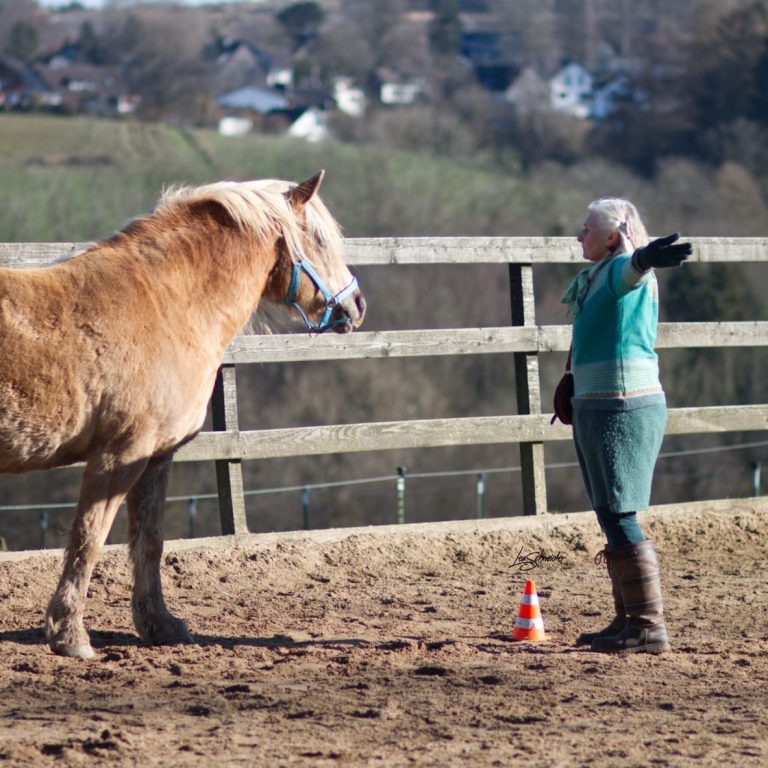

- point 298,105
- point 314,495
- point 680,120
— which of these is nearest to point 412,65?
point 298,105

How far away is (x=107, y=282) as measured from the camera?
166 inches

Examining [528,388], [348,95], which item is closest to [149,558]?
[528,388]

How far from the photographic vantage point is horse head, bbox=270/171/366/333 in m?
4.56

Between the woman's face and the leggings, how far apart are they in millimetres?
1041

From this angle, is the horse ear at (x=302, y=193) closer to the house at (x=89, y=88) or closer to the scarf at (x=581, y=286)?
the scarf at (x=581, y=286)

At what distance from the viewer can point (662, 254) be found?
396cm

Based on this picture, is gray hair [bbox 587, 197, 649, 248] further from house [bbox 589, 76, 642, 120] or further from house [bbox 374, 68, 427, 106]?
house [bbox 374, 68, 427, 106]

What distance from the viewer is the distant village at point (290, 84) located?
5166cm

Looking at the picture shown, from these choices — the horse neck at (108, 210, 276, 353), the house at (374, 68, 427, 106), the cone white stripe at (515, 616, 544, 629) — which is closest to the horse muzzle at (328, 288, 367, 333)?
the horse neck at (108, 210, 276, 353)

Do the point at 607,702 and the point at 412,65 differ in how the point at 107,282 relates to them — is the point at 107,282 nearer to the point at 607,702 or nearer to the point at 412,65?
the point at 607,702

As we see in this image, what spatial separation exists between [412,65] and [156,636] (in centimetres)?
6598

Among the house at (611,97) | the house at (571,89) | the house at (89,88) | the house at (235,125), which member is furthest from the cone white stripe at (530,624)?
the house at (571,89)

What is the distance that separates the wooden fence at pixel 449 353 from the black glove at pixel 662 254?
214cm
